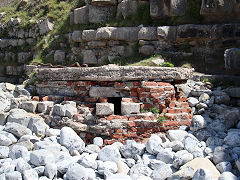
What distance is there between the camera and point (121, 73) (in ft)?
17.0

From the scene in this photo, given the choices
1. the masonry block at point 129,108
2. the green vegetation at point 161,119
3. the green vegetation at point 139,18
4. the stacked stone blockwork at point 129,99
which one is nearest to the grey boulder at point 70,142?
the stacked stone blockwork at point 129,99

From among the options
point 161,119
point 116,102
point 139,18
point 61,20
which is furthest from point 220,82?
point 61,20

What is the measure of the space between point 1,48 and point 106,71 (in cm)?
953

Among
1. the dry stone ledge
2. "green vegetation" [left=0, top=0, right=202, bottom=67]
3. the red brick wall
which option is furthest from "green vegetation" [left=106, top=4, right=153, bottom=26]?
the red brick wall

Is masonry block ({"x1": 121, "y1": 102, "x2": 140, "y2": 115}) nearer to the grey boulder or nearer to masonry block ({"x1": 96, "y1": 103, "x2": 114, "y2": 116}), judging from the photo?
masonry block ({"x1": 96, "y1": 103, "x2": 114, "y2": 116})

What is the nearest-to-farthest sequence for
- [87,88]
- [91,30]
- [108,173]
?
[108,173] → [87,88] → [91,30]

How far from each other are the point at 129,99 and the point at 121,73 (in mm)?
463

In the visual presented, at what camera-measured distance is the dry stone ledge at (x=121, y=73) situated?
5.18m

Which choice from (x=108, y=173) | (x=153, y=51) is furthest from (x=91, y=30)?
(x=108, y=173)

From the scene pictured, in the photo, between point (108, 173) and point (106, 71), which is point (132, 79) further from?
point (108, 173)

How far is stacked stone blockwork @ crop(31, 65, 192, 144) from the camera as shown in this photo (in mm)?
5043

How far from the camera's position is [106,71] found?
5.26 metres

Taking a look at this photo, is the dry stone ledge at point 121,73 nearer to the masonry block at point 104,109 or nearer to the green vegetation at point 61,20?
the masonry block at point 104,109

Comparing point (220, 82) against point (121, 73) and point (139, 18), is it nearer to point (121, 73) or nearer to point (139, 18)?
point (121, 73)
